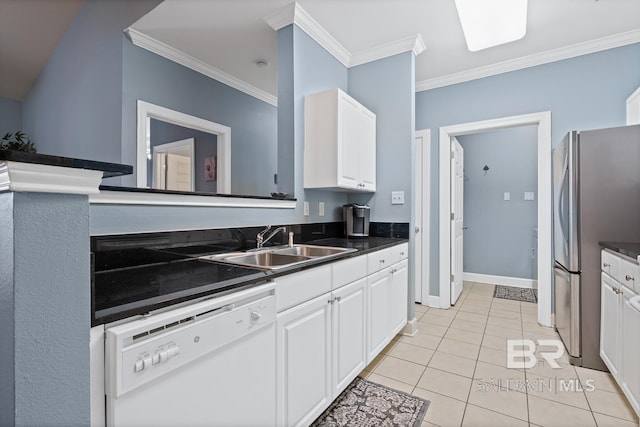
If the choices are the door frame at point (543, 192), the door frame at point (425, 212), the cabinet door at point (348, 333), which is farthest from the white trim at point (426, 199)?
the cabinet door at point (348, 333)

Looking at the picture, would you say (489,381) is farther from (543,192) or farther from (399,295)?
(543,192)

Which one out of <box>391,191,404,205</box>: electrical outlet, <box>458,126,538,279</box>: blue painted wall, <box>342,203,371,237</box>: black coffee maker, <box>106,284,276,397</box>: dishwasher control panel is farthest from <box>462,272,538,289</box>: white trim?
<box>106,284,276,397</box>: dishwasher control panel

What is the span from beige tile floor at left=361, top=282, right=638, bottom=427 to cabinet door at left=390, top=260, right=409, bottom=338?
19cm

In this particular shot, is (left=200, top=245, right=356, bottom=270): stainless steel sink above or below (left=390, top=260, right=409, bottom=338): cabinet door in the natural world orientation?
above

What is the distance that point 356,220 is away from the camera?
272 centimetres

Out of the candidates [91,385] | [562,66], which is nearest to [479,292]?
[562,66]

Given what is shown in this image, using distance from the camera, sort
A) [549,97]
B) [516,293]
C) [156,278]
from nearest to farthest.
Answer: [156,278]
[549,97]
[516,293]

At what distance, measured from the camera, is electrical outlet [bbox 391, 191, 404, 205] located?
2.75 meters

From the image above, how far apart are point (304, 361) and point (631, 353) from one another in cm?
169

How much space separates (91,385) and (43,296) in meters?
0.26

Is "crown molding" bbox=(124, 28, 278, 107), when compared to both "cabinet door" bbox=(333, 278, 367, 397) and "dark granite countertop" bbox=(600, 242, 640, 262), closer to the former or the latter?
"cabinet door" bbox=(333, 278, 367, 397)

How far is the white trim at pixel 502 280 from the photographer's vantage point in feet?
13.6

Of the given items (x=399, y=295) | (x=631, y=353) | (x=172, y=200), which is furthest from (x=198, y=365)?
(x=631, y=353)

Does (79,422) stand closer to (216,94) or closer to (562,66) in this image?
(216,94)
